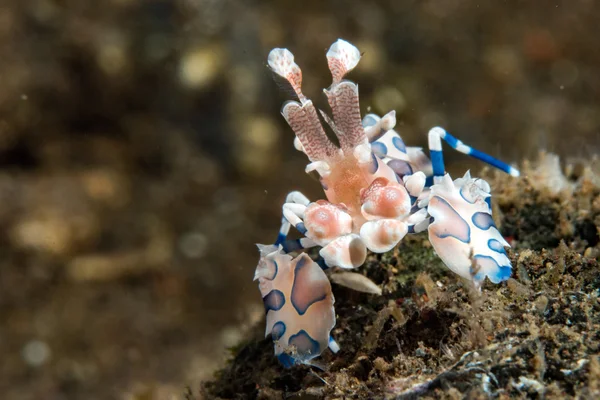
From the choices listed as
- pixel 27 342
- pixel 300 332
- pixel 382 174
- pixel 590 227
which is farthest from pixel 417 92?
pixel 27 342

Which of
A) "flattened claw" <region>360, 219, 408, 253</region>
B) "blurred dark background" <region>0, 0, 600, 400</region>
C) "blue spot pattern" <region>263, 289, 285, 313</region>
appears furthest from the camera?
"blurred dark background" <region>0, 0, 600, 400</region>

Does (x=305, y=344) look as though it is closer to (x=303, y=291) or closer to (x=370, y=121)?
(x=303, y=291)

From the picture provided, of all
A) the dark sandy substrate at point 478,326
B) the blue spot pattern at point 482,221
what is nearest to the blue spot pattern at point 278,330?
the dark sandy substrate at point 478,326

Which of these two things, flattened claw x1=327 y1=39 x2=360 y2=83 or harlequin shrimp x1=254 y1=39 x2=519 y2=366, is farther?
flattened claw x1=327 y1=39 x2=360 y2=83

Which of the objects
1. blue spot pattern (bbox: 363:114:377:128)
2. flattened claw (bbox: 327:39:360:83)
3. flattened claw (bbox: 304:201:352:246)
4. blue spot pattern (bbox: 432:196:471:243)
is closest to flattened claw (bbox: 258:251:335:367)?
flattened claw (bbox: 304:201:352:246)

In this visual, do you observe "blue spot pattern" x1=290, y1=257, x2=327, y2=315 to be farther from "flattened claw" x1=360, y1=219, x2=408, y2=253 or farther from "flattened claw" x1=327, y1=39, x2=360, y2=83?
"flattened claw" x1=327, y1=39, x2=360, y2=83

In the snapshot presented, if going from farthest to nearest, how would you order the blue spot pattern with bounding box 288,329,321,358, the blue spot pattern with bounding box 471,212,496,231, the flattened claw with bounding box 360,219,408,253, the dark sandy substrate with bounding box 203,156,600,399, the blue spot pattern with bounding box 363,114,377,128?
the blue spot pattern with bounding box 363,114,377,128
the blue spot pattern with bounding box 288,329,321,358
the blue spot pattern with bounding box 471,212,496,231
the flattened claw with bounding box 360,219,408,253
the dark sandy substrate with bounding box 203,156,600,399

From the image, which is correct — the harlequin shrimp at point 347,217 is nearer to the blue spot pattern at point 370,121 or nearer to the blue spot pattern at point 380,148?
the blue spot pattern at point 380,148
